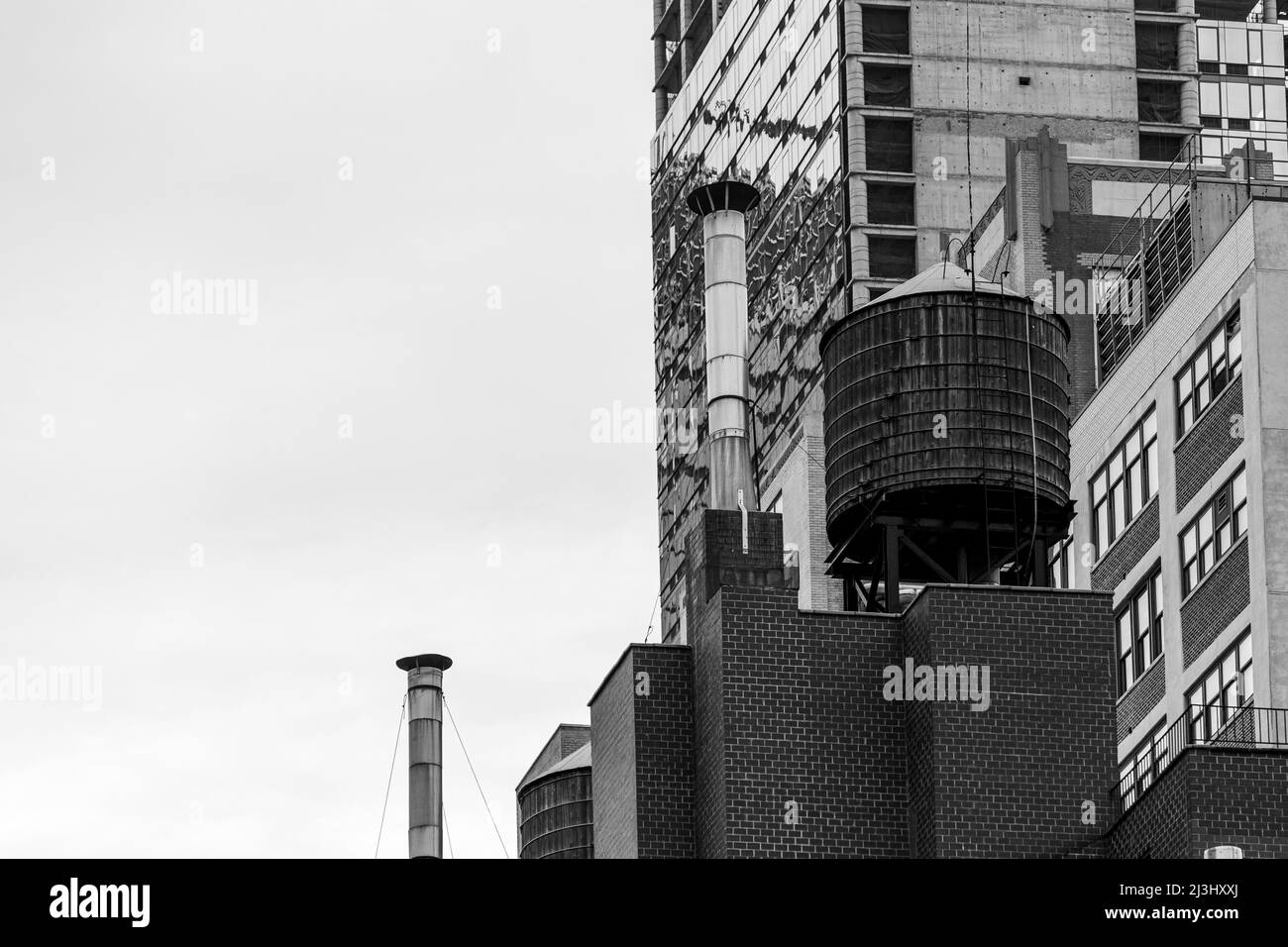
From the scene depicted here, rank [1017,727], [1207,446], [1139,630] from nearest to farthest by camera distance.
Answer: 1. [1017,727]
2. [1207,446]
3. [1139,630]

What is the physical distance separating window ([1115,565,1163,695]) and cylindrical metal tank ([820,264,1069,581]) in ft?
42.8

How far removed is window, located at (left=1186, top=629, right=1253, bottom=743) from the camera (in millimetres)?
51062

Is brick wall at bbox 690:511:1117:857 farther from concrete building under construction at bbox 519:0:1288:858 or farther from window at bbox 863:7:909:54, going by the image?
window at bbox 863:7:909:54

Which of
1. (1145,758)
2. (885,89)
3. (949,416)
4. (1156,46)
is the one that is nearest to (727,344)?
(949,416)

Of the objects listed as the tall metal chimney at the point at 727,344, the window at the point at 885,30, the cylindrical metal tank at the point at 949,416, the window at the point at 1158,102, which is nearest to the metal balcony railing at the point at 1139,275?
the tall metal chimney at the point at 727,344

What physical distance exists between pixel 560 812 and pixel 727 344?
646 inches

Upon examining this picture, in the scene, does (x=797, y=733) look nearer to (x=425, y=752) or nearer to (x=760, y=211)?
(x=425, y=752)

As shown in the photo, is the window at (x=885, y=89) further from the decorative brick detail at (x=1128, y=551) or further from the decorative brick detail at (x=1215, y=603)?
the decorative brick detail at (x=1215, y=603)

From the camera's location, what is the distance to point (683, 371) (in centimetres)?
13250

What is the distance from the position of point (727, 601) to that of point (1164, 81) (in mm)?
81064

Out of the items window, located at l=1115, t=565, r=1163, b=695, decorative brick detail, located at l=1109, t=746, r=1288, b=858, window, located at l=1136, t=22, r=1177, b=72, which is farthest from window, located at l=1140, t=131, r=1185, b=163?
decorative brick detail, located at l=1109, t=746, r=1288, b=858

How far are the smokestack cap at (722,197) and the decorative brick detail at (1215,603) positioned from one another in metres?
12.0

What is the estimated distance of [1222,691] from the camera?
5238 centimetres
